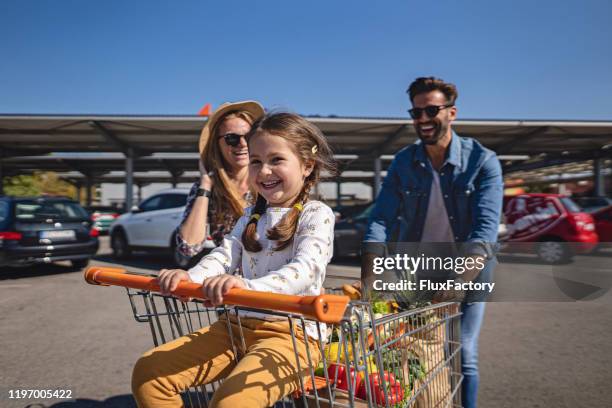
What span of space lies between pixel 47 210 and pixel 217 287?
919cm

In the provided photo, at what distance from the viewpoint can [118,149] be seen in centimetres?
1933

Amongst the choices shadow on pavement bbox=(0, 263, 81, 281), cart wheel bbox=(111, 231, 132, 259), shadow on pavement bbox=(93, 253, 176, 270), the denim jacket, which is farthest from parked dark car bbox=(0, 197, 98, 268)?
the denim jacket

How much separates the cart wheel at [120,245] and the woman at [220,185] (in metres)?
9.86

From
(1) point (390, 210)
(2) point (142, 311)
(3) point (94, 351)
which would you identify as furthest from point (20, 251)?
(1) point (390, 210)

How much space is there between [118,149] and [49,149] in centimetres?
558

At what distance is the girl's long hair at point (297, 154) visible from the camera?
1740mm

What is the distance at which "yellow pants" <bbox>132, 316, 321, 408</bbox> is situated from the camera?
4.45 feet

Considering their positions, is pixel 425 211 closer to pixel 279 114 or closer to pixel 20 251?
pixel 279 114

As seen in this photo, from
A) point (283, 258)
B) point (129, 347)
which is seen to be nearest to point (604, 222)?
point (129, 347)

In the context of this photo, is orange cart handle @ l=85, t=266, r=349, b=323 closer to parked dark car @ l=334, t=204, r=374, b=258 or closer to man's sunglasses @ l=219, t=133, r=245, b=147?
man's sunglasses @ l=219, t=133, r=245, b=147

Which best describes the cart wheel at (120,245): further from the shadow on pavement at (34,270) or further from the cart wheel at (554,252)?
the cart wheel at (554,252)

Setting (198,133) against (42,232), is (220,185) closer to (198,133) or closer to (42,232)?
(42,232)

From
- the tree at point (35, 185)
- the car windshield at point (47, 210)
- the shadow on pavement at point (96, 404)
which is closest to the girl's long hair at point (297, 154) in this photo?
the shadow on pavement at point (96, 404)

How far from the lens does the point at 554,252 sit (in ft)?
35.3
